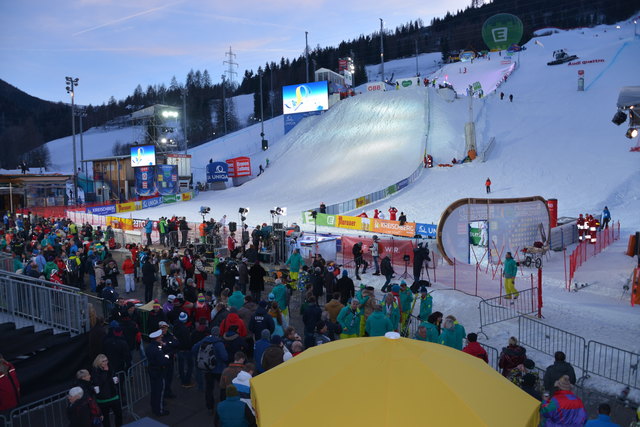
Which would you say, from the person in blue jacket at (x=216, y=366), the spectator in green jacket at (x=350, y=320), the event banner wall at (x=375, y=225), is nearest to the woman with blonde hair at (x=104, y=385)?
the person in blue jacket at (x=216, y=366)

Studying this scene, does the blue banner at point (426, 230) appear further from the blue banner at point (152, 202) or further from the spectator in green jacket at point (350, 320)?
the blue banner at point (152, 202)

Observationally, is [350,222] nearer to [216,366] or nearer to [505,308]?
[505,308]

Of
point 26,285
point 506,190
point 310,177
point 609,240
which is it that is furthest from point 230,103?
point 26,285

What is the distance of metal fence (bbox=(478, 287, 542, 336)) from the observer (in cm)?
1120

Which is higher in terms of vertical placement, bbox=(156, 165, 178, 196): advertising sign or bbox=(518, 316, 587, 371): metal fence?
bbox=(156, 165, 178, 196): advertising sign

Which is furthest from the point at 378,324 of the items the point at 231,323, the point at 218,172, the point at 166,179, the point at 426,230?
the point at 218,172

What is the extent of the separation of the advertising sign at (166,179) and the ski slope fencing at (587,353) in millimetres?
36460

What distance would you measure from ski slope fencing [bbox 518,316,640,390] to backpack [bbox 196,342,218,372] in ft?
20.0

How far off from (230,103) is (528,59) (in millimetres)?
64887

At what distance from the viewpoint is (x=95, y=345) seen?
8.09 m

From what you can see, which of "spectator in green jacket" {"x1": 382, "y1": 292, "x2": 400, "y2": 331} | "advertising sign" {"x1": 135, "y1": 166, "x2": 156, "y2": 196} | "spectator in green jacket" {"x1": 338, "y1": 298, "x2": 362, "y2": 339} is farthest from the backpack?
"advertising sign" {"x1": 135, "y1": 166, "x2": 156, "y2": 196}

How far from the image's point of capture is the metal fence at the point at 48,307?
29.4 feet

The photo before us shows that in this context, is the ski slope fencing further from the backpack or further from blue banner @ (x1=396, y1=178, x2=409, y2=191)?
blue banner @ (x1=396, y1=178, x2=409, y2=191)

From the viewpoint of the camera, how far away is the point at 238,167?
1886 inches
